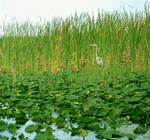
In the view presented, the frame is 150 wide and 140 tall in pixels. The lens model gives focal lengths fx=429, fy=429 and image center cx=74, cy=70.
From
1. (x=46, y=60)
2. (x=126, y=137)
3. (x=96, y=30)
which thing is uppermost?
(x=96, y=30)

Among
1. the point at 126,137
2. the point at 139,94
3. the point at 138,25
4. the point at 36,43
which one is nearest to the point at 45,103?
the point at 139,94

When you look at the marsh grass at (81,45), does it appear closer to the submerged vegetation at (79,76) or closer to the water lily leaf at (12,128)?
the submerged vegetation at (79,76)

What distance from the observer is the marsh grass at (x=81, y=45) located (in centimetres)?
743

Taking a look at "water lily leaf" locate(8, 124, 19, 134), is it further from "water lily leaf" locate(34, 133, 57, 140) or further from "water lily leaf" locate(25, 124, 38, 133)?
"water lily leaf" locate(34, 133, 57, 140)

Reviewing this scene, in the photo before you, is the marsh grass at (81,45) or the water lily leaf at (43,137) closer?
the water lily leaf at (43,137)

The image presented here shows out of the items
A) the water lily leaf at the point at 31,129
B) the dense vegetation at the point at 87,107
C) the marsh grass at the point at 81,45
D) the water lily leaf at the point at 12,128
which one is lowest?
the water lily leaf at the point at 12,128

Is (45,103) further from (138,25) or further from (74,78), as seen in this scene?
(138,25)

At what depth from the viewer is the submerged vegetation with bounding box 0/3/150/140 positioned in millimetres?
4164

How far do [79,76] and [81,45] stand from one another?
3.76ft

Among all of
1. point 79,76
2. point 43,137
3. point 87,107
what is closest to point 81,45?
point 79,76

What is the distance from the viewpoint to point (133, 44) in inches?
293

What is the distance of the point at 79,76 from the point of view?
25.7 ft

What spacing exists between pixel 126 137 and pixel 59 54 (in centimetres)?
574

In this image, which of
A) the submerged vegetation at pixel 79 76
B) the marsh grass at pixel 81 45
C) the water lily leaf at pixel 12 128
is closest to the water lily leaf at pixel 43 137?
the submerged vegetation at pixel 79 76
